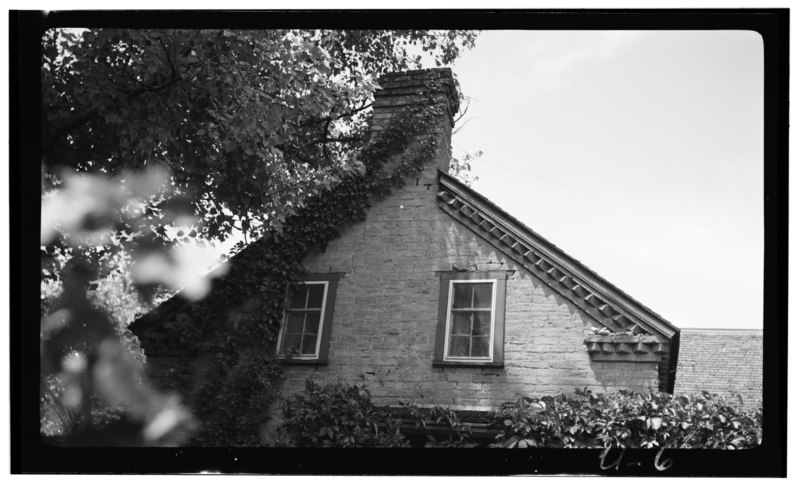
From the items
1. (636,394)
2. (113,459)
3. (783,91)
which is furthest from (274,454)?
(783,91)

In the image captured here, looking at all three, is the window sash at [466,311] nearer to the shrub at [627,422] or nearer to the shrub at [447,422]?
the shrub at [447,422]

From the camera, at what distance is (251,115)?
845cm

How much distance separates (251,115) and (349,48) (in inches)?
100

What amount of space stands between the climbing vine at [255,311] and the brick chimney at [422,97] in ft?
1.74

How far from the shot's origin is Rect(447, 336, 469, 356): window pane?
832 centimetres

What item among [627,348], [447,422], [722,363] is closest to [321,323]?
[447,422]

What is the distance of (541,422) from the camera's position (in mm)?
7277

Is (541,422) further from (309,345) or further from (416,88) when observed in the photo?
(416,88)

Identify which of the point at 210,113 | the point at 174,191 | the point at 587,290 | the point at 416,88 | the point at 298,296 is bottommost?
the point at 298,296

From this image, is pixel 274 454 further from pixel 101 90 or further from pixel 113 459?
pixel 101 90

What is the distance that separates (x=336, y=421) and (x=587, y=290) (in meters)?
3.14

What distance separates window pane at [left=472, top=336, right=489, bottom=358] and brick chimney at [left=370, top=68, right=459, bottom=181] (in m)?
2.60

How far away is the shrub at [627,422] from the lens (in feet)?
22.0

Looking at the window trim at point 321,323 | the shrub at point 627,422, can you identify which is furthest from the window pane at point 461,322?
the window trim at point 321,323
